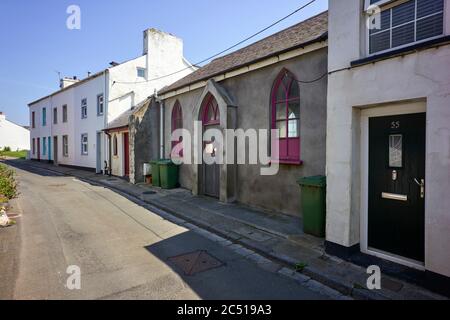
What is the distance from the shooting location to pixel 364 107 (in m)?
4.77

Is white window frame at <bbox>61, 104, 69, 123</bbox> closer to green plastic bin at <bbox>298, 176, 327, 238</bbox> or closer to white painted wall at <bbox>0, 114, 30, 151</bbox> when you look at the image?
green plastic bin at <bbox>298, 176, 327, 238</bbox>

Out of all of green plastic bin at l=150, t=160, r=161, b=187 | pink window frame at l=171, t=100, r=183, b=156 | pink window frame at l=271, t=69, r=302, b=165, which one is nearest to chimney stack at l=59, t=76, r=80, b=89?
pink window frame at l=171, t=100, r=183, b=156

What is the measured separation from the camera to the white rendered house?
17469mm

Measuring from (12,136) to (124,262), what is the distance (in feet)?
181

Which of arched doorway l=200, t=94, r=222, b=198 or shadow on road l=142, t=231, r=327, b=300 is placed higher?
arched doorway l=200, t=94, r=222, b=198

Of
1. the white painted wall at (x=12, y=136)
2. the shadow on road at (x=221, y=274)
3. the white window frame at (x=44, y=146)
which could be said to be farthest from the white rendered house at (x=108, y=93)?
the white painted wall at (x=12, y=136)

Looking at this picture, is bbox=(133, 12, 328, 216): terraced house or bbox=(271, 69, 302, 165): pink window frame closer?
bbox=(133, 12, 328, 216): terraced house

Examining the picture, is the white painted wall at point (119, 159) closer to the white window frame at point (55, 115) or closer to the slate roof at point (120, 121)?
the slate roof at point (120, 121)

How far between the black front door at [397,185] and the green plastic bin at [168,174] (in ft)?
29.1

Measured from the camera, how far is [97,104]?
60.4 ft

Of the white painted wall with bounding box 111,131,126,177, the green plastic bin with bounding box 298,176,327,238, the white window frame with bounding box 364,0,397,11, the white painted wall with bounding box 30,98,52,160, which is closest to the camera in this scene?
the white window frame with bounding box 364,0,397,11

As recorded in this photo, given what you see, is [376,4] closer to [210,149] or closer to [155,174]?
[210,149]

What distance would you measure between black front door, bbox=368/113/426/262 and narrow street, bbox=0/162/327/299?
1745mm
